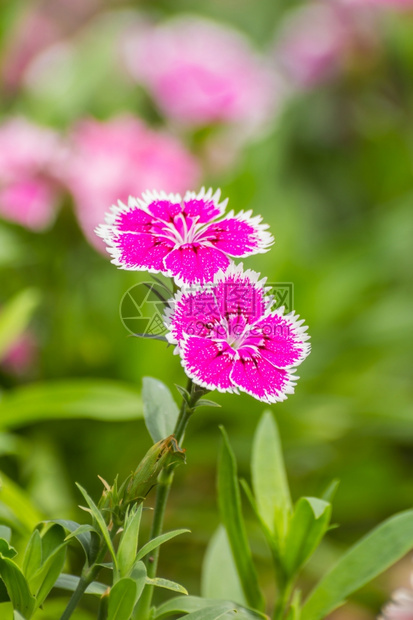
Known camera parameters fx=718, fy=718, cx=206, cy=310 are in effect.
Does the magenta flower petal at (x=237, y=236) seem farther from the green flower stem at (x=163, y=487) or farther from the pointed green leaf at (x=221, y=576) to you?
the pointed green leaf at (x=221, y=576)

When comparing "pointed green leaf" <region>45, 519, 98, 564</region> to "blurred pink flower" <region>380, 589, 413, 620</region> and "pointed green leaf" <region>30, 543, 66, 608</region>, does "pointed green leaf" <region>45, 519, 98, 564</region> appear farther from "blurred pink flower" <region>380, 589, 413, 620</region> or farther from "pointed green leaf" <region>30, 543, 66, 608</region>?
"blurred pink flower" <region>380, 589, 413, 620</region>

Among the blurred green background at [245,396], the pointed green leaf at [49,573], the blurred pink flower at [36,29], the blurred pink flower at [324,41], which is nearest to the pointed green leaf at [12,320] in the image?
the blurred green background at [245,396]

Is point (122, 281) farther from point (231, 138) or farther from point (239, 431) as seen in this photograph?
point (231, 138)

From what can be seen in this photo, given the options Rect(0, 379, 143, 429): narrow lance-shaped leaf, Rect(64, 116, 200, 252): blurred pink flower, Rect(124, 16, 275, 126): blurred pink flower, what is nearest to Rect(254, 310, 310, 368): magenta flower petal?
Rect(0, 379, 143, 429): narrow lance-shaped leaf

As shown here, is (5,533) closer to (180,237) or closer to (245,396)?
(180,237)

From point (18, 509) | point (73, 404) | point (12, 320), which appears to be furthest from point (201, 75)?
point (18, 509)

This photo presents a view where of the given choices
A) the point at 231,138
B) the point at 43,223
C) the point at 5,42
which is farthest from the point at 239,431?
the point at 5,42

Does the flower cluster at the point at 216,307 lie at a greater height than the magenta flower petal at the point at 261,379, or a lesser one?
greater
